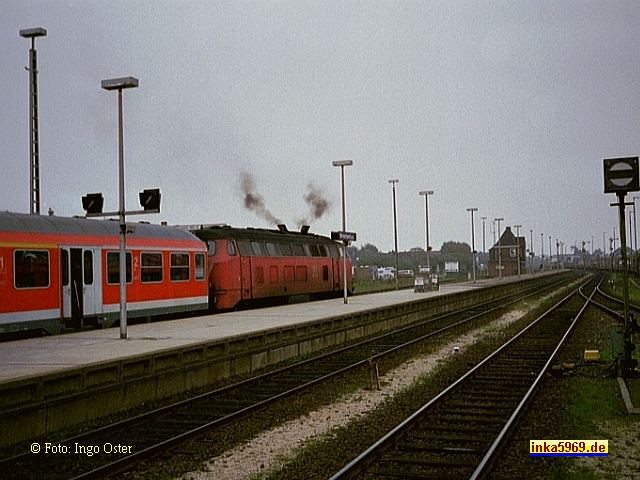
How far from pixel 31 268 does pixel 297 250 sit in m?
17.0

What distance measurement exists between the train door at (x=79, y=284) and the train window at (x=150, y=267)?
2.26 m

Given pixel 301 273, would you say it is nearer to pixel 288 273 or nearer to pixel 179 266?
pixel 288 273

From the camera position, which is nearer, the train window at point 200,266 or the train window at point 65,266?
the train window at point 65,266

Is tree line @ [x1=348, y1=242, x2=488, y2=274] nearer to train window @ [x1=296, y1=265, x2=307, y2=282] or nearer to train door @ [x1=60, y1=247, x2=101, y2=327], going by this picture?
train window @ [x1=296, y1=265, x2=307, y2=282]

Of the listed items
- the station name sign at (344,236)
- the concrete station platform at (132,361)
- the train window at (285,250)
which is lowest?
the concrete station platform at (132,361)

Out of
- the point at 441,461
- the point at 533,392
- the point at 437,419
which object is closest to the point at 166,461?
the point at 441,461

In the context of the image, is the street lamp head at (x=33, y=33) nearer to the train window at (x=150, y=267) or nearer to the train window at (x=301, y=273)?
the train window at (x=150, y=267)

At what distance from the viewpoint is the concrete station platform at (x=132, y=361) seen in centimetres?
1138

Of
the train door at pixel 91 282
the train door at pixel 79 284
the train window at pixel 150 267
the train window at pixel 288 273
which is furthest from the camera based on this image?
the train window at pixel 288 273

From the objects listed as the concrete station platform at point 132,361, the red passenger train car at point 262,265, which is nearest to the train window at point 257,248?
the red passenger train car at point 262,265

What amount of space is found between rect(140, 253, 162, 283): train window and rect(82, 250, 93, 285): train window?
7.99 ft

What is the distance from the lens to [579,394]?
13688 millimetres

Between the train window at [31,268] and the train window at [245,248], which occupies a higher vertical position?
the train window at [245,248]

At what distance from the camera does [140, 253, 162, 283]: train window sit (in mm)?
23172
